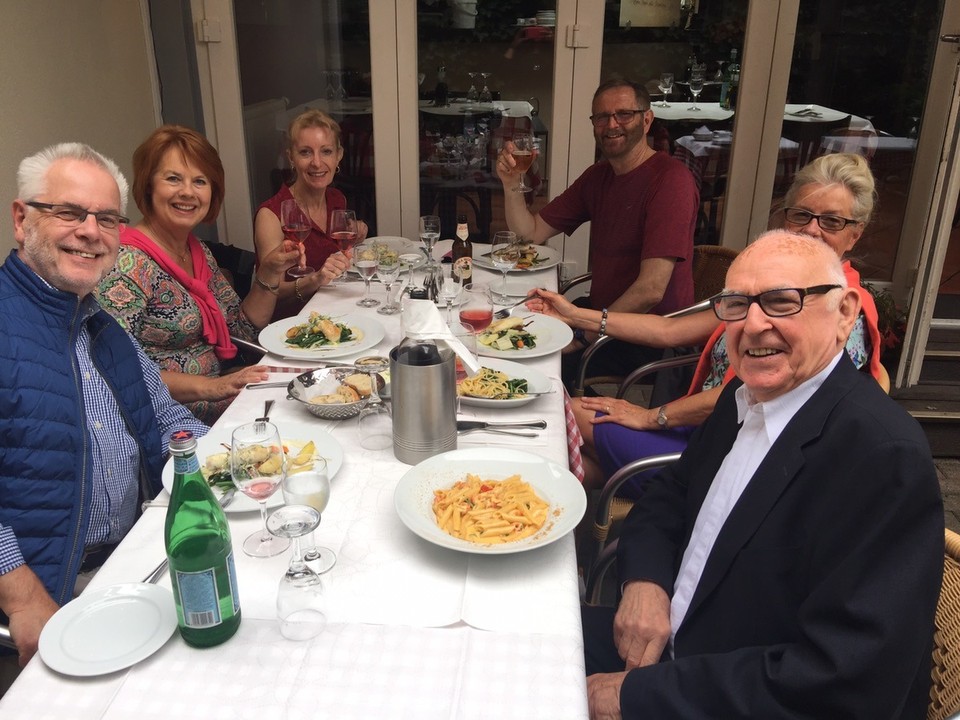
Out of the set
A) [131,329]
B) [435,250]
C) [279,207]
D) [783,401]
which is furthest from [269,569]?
[435,250]

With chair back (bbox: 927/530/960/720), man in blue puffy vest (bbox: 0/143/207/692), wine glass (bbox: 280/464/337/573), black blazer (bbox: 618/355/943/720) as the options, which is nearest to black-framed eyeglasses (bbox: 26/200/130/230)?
man in blue puffy vest (bbox: 0/143/207/692)

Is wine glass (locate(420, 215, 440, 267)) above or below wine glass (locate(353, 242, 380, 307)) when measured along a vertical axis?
above

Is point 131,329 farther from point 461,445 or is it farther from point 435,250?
point 435,250

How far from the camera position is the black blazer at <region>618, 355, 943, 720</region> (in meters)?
1.01

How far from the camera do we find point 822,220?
1880 millimetres

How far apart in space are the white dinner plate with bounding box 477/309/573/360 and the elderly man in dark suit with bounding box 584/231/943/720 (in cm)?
69

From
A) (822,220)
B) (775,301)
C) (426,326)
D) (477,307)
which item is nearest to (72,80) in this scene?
(477,307)

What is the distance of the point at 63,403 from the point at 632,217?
2054 mm

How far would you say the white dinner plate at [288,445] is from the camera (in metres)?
1.38

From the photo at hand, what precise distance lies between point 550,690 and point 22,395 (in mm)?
1190

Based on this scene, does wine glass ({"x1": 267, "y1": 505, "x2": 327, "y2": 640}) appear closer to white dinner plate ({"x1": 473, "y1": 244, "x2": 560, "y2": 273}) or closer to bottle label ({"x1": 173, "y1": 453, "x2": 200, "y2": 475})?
bottle label ({"x1": 173, "y1": 453, "x2": 200, "y2": 475})

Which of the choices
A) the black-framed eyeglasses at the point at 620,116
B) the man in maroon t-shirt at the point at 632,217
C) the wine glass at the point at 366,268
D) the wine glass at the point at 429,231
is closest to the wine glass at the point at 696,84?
the man in maroon t-shirt at the point at 632,217

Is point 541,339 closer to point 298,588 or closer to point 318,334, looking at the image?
point 318,334

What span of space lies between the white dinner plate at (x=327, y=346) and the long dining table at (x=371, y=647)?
728mm
